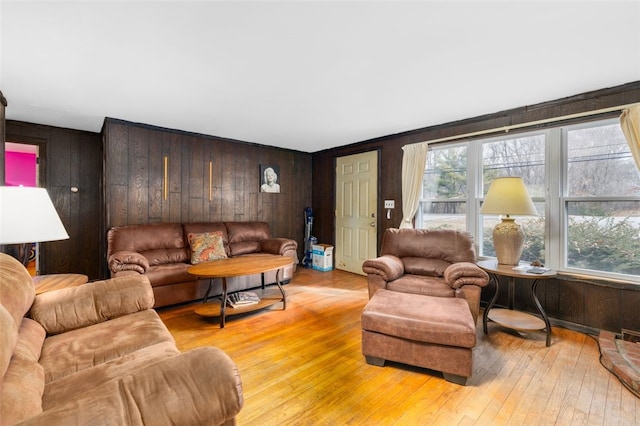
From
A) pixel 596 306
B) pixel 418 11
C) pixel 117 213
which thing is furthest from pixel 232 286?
pixel 596 306

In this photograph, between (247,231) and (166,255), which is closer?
(166,255)

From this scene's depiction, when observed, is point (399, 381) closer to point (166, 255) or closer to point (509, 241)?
point (509, 241)

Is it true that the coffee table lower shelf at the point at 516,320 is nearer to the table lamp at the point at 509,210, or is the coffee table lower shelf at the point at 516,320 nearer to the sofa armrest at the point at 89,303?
the table lamp at the point at 509,210

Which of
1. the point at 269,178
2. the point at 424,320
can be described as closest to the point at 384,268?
the point at 424,320

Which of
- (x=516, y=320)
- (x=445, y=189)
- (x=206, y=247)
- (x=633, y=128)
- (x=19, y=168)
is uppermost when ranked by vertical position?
(x=19, y=168)

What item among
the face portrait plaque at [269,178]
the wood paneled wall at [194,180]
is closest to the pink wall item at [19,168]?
Answer: the wood paneled wall at [194,180]

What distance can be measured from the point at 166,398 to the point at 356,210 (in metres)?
4.23

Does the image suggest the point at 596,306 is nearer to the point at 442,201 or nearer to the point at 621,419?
the point at 621,419

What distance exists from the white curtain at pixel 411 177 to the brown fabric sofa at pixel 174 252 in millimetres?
1774

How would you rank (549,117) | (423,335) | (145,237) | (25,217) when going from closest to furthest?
(25,217) → (423,335) → (549,117) → (145,237)

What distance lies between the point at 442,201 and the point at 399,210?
2.09 ft

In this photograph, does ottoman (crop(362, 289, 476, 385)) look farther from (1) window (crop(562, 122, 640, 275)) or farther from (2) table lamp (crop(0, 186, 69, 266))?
(2) table lamp (crop(0, 186, 69, 266))

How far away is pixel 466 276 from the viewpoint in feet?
8.10

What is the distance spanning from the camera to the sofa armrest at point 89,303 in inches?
63.0
